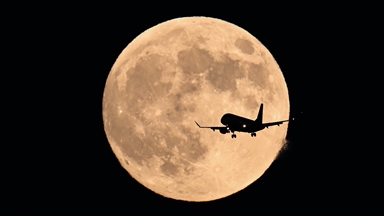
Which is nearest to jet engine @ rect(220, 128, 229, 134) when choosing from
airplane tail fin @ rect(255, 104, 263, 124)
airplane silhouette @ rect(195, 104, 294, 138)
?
airplane silhouette @ rect(195, 104, 294, 138)

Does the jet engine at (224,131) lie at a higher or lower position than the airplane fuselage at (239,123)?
lower

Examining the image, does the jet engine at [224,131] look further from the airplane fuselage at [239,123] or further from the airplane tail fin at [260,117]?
the airplane tail fin at [260,117]

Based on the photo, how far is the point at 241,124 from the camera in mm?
14367

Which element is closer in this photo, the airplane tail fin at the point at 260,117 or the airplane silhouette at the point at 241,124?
the airplane silhouette at the point at 241,124

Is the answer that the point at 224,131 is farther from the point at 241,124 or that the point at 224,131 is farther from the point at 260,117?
the point at 260,117

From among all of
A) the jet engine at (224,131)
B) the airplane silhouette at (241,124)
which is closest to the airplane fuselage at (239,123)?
the airplane silhouette at (241,124)

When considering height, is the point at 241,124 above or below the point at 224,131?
above

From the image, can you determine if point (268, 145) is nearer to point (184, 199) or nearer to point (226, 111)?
point (226, 111)

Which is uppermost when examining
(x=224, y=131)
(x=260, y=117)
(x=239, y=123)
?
(x=260, y=117)

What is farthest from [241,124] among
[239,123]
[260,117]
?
[260,117]

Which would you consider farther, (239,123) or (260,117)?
(260,117)

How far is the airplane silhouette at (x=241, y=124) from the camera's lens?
1421cm

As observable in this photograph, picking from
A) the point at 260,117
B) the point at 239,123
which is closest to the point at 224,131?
the point at 239,123

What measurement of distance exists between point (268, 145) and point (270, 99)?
135 centimetres
